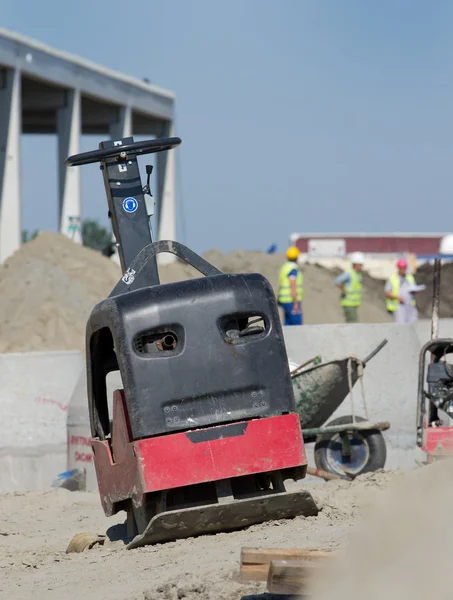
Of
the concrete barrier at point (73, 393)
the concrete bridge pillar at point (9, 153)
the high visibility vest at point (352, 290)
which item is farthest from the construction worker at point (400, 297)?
the concrete bridge pillar at point (9, 153)

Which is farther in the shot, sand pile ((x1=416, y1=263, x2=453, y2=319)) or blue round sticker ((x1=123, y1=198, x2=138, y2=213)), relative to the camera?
sand pile ((x1=416, y1=263, x2=453, y2=319))

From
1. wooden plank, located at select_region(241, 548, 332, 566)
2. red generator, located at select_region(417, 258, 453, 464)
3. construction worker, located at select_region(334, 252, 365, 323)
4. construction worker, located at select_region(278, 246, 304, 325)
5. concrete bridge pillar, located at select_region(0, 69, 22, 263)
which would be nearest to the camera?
wooden plank, located at select_region(241, 548, 332, 566)

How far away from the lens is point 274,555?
4598 mm

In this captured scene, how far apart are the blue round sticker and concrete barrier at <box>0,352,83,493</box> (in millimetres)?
3866

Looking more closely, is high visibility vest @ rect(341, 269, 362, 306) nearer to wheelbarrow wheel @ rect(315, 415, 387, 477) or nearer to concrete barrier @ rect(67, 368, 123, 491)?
concrete barrier @ rect(67, 368, 123, 491)

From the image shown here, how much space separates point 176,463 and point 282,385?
0.74 metres

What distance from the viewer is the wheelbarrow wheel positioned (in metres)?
9.11

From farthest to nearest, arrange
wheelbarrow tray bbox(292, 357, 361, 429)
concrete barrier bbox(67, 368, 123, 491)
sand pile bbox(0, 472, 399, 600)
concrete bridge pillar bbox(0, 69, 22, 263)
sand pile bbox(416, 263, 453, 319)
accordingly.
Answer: sand pile bbox(416, 263, 453, 319)
concrete bridge pillar bbox(0, 69, 22, 263)
concrete barrier bbox(67, 368, 123, 491)
wheelbarrow tray bbox(292, 357, 361, 429)
sand pile bbox(0, 472, 399, 600)

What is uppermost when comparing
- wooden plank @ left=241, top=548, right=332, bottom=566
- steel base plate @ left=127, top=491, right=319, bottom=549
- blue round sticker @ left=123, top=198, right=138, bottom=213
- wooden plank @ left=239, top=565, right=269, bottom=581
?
blue round sticker @ left=123, top=198, right=138, bottom=213

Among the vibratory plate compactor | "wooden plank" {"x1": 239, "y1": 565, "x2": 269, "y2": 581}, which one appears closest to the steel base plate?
the vibratory plate compactor

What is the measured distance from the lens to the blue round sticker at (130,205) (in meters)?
7.27

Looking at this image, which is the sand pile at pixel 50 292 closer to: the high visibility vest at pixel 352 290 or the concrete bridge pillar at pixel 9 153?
the concrete bridge pillar at pixel 9 153

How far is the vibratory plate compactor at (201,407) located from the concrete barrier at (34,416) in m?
4.29

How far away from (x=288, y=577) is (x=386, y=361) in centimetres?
648
